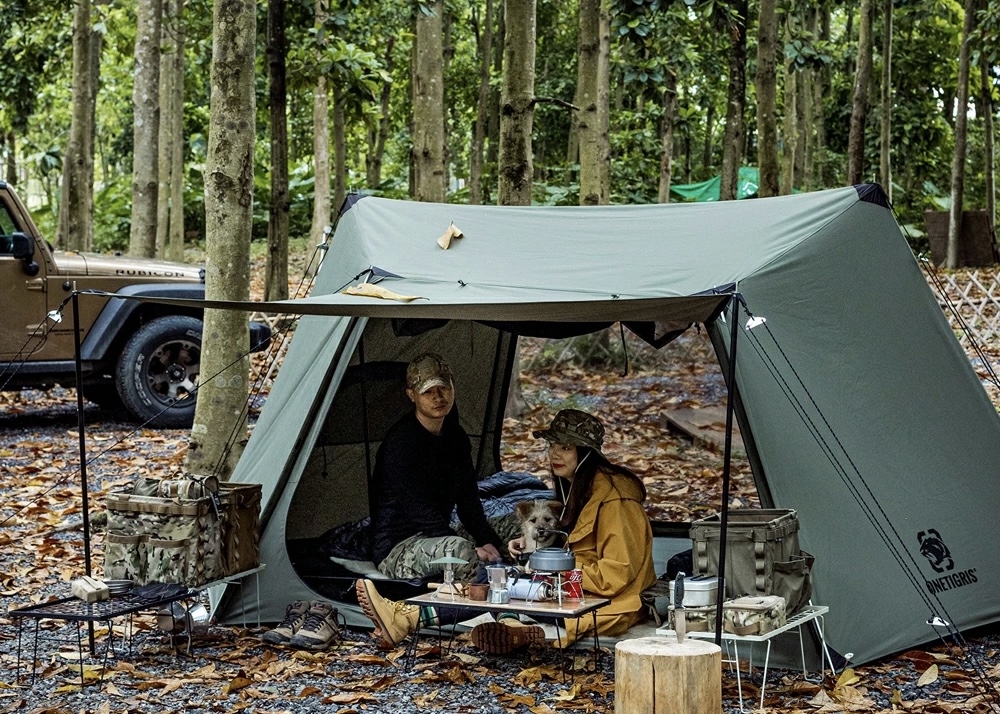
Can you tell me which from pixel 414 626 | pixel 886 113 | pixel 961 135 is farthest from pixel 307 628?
pixel 961 135

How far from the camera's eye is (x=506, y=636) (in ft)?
17.2

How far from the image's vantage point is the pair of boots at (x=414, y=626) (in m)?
5.25

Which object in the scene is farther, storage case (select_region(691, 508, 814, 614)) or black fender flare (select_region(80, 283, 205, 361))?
black fender flare (select_region(80, 283, 205, 361))

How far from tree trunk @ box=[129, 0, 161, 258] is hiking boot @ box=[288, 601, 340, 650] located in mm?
8856

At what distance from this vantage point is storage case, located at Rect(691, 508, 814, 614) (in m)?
4.64

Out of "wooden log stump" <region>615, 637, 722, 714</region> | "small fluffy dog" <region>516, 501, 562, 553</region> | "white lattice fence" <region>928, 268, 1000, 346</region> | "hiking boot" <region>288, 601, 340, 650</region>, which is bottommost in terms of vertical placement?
"hiking boot" <region>288, 601, 340, 650</region>

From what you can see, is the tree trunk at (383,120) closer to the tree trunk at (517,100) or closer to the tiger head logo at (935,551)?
the tree trunk at (517,100)

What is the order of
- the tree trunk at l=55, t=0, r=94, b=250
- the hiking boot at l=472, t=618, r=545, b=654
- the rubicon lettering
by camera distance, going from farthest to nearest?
the tree trunk at l=55, t=0, r=94, b=250 → the rubicon lettering → the hiking boot at l=472, t=618, r=545, b=654

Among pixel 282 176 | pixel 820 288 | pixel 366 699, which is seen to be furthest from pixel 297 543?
pixel 282 176

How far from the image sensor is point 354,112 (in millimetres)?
11961

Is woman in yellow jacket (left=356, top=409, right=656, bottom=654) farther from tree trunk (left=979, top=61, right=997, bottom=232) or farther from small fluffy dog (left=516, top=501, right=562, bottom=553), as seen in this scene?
tree trunk (left=979, top=61, right=997, bottom=232)

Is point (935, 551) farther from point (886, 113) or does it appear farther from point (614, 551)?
point (886, 113)

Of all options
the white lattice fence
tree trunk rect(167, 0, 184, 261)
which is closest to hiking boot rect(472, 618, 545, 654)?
the white lattice fence

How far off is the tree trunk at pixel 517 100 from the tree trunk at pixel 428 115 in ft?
3.79
